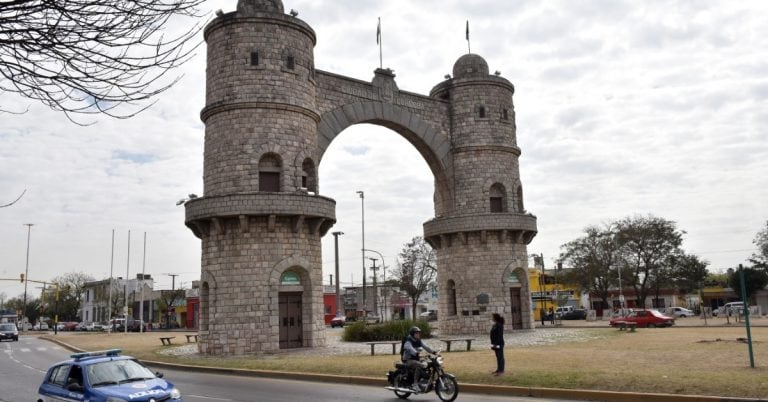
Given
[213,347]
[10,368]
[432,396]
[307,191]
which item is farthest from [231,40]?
[432,396]

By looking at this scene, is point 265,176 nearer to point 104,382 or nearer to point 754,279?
point 104,382

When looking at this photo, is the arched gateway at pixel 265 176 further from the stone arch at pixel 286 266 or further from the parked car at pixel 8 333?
the parked car at pixel 8 333

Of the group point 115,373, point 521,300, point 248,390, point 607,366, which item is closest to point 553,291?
point 521,300

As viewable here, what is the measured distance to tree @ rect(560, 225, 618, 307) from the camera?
2388 inches

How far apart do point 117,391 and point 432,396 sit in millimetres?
6551

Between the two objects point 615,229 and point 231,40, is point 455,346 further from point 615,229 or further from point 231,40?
point 615,229

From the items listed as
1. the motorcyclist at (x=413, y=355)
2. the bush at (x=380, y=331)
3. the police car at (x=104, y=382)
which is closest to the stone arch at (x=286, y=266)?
the bush at (x=380, y=331)

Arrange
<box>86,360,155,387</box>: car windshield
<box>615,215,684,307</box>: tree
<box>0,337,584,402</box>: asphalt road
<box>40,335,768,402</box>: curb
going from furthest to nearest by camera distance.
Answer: <box>615,215,684,307</box>: tree < <box>0,337,584,402</box>: asphalt road < <box>40,335,768,402</box>: curb < <box>86,360,155,387</box>: car windshield

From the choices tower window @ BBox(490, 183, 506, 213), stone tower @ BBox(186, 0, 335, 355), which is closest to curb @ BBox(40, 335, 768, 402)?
stone tower @ BBox(186, 0, 335, 355)

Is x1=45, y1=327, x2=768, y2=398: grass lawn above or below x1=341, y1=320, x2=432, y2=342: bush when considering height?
below

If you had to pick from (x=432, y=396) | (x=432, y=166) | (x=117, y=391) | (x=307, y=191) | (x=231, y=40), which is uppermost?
(x=231, y=40)

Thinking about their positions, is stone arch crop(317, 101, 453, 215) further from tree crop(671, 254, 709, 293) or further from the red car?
tree crop(671, 254, 709, 293)

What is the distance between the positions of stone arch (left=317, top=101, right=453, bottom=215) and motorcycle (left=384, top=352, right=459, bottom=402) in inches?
658

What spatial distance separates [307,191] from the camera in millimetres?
26547
